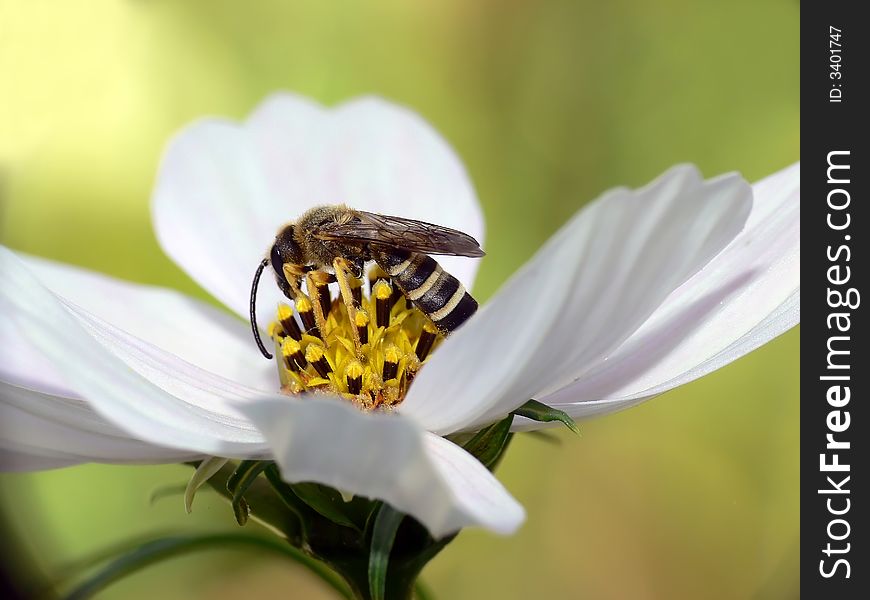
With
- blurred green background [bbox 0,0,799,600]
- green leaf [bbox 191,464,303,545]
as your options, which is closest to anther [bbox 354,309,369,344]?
green leaf [bbox 191,464,303,545]

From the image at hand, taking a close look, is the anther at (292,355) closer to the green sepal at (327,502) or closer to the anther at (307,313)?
the anther at (307,313)

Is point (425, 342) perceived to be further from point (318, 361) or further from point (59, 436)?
point (59, 436)

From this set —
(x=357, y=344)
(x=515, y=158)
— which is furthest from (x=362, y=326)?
(x=515, y=158)

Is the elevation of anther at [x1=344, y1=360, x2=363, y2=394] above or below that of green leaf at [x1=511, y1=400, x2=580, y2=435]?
above

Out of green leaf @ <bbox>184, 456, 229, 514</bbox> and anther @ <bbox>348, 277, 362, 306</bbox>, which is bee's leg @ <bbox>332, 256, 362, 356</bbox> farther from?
green leaf @ <bbox>184, 456, 229, 514</bbox>

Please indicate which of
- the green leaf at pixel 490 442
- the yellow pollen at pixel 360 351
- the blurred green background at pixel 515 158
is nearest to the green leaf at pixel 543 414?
the green leaf at pixel 490 442
